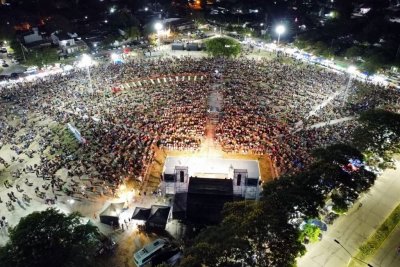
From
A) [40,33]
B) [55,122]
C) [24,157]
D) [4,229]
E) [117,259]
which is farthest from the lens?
[40,33]

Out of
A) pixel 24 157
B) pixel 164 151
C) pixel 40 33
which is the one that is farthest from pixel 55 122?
pixel 40 33

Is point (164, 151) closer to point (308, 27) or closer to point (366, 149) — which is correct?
point (366, 149)

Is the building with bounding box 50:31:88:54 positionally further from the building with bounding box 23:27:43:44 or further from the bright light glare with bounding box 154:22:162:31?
the bright light glare with bounding box 154:22:162:31

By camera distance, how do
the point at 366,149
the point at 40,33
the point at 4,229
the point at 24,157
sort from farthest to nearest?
the point at 40,33 → the point at 24,157 → the point at 366,149 → the point at 4,229

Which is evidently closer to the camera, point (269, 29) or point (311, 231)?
point (311, 231)

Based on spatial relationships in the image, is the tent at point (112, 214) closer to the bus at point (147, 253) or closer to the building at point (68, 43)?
the bus at point (147, 253)

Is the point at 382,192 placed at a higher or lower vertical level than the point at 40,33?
lower

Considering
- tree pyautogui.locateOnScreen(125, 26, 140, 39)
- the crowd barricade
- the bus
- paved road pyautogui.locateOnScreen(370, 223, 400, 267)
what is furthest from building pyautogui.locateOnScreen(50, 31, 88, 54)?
paved road pyautogui.locateOnScreen(370, 223, 400, 267)

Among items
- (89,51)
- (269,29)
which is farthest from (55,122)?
(269,29)
